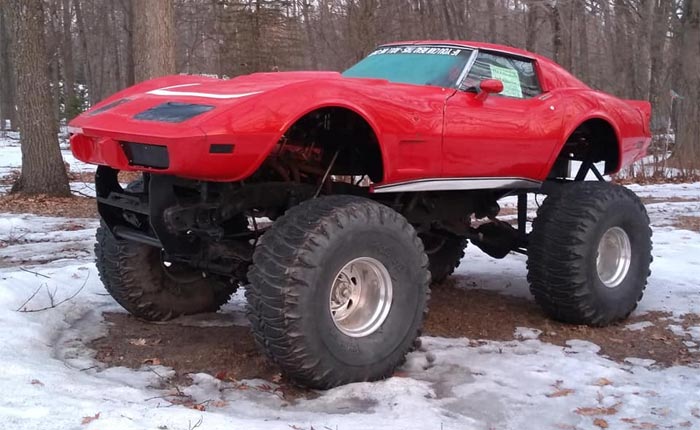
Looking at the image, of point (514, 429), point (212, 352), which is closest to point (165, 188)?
point (212, 352)

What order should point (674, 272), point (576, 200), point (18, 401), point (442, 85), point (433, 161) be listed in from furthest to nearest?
point (674, 272)
point (576, 200)
point (442, 85)
point (433, 161)
point (18, 401)

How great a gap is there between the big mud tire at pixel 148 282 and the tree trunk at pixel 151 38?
8.37 meters

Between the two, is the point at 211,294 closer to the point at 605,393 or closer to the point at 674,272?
the point at 605,393

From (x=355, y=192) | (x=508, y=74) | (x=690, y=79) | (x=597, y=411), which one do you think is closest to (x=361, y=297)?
(x=355, y=192)

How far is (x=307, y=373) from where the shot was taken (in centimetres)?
373

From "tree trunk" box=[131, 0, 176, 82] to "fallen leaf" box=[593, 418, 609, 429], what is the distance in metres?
11.0

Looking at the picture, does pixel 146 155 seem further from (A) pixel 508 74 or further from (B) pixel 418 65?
(A) pixel 508 74

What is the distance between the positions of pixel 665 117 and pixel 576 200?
60.1ft

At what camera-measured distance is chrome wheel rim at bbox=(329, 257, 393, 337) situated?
4066mm

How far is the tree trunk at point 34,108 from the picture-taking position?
38.8 ft

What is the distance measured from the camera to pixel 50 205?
1129 centimetres

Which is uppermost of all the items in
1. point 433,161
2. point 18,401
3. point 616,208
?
point 433,161

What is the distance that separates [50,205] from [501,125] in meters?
8.52

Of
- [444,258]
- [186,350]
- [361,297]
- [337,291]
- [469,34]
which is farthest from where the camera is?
[469,34]
